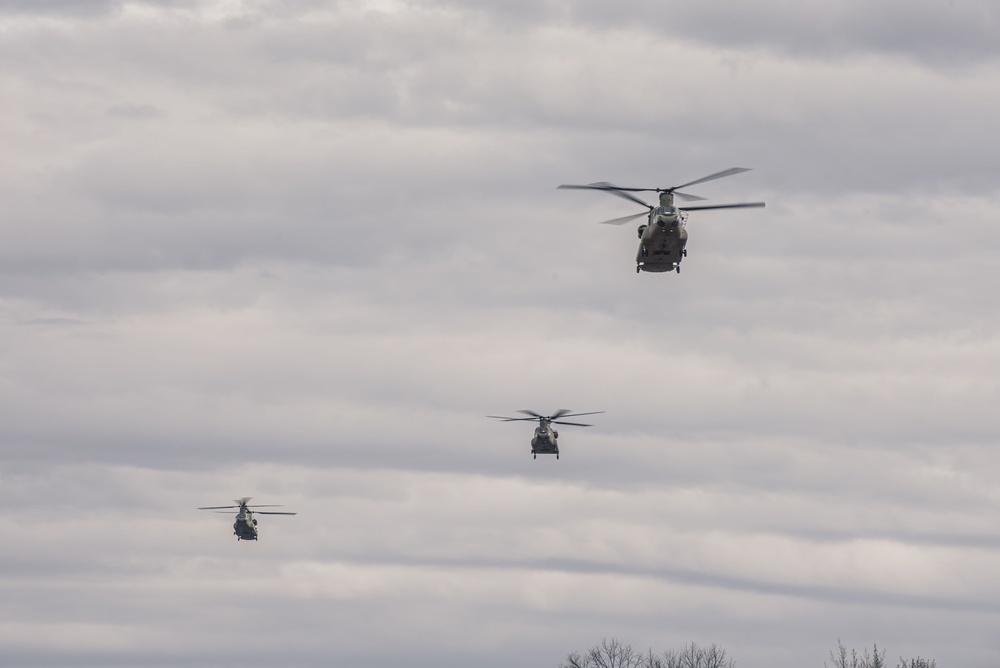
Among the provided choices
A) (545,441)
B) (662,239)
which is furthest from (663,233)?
(545,441)

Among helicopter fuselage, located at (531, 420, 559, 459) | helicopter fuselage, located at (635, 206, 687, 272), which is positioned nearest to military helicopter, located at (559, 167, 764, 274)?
helicopter fuselage, located at (635, 206, 687, 272)

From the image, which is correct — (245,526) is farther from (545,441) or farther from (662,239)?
(662,239)

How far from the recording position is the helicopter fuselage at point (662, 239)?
112375 millimetres

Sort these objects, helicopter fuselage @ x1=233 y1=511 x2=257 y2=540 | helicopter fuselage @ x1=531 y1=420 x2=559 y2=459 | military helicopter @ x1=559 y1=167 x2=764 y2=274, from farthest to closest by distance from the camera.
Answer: helicopter fuselage @ x1=233 y1=511 x2=257 y2=540
helicopter fuselage @ x1=531 y1=420 x2=559 y2=459
military helicopter @ x1=559 y1=167 x2=764 y2=274

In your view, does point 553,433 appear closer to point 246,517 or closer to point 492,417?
point 492,417

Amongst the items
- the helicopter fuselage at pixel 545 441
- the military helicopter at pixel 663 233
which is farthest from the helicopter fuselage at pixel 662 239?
the helicopter fuselage at pixel 545 441

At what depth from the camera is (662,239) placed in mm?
112562

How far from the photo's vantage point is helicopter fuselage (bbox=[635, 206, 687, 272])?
112375mm

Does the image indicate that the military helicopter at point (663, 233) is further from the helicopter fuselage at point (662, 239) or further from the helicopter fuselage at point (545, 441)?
the helicopter fuselage at point (545, 441)

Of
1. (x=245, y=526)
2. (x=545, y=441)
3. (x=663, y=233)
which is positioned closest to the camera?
(x=663, y=233)

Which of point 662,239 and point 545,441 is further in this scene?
point 545,441

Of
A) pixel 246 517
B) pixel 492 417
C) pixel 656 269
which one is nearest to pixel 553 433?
pixel 492 417

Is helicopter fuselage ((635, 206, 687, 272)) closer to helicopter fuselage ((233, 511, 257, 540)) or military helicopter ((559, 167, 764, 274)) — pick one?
military helicopter ((559, 167, 764, 274))

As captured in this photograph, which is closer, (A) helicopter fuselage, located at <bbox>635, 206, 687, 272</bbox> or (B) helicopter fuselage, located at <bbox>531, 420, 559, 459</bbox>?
(A) helicopter fuselage, located at <bbox>635, 206, 687, 272</bbox>
